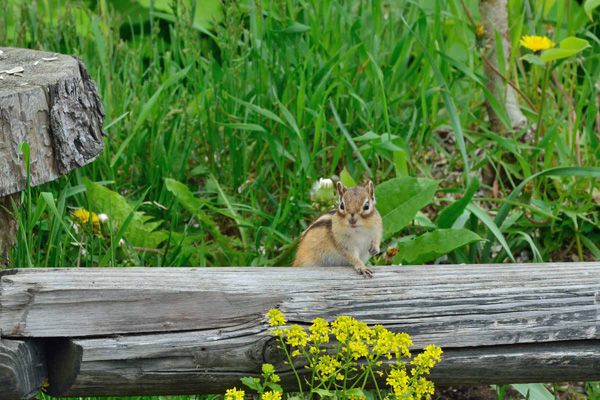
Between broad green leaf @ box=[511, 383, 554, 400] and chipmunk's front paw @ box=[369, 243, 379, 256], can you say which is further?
chipmunk's front paw @ box=[369, 243, 379, 256]

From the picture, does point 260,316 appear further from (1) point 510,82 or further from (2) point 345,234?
(1) point 510,82

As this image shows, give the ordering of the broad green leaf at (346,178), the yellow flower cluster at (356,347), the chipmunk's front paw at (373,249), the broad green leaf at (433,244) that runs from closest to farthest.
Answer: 1. the yellow flower cluster at (356,347)
2. the chipmunk's front paw at (373,249)
3. the broad green leaf at (433,244)
4. the broad green leaf at (346,178)

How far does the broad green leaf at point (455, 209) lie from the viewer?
3455mm

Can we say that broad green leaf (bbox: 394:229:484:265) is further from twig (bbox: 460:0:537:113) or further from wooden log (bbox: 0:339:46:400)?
wooden log (bbox: 0:339:46:400)

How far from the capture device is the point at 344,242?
9.93ft

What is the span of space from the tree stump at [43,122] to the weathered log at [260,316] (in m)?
0.66

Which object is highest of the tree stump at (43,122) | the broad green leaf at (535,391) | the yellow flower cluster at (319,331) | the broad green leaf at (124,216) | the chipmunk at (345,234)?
the tree stump at (43,122)

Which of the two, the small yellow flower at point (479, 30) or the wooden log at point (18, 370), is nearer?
the wooden log at point (18, 370)

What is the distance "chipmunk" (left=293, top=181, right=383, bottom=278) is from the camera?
3012 mm

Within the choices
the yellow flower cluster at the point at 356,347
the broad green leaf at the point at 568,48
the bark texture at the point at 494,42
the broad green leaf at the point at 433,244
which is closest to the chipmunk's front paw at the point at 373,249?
the broad green leaf at the point at 433,244

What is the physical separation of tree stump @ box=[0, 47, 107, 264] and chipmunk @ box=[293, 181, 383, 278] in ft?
3.09

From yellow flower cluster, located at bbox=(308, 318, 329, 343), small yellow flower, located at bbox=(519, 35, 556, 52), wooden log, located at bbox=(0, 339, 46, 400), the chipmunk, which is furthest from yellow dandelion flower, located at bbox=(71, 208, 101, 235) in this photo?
small yellow flower, located at bbox=(519, 35, 556, 52)

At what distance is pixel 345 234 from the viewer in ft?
9.93

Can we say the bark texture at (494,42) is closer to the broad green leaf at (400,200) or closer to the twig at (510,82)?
the twig at (510,82)
